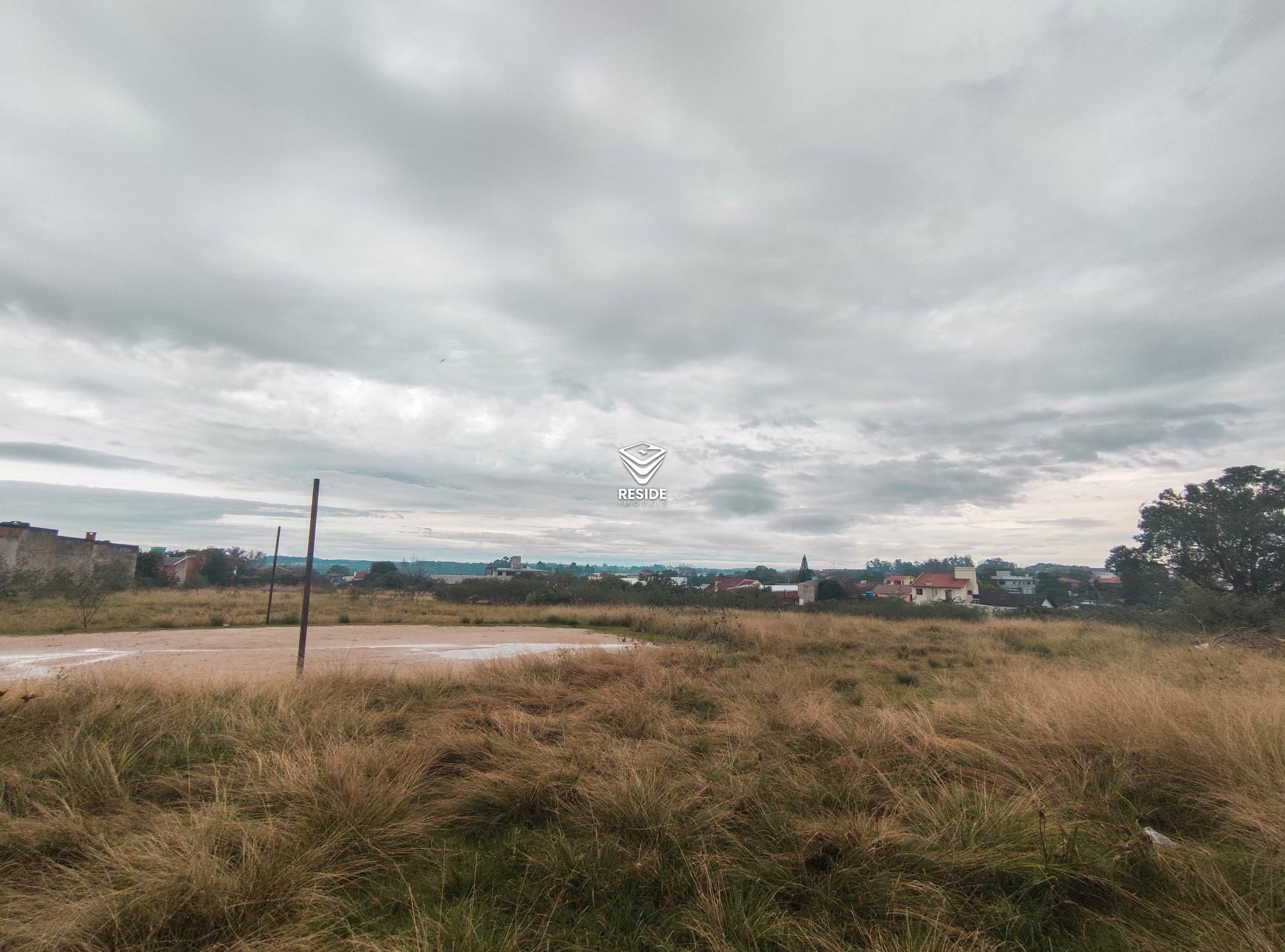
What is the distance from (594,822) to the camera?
10.7 feet

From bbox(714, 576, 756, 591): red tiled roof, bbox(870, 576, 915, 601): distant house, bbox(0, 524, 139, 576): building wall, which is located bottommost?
bbox(870, 576, 915, 601): distant house

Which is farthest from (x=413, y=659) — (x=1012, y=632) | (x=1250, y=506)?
(x=1250, y=506)

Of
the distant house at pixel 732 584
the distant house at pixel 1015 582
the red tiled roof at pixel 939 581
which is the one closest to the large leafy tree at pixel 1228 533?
the distant house at pixel 732 584

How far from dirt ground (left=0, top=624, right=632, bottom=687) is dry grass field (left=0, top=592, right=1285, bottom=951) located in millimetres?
3120

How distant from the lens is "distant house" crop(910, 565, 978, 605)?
179ft

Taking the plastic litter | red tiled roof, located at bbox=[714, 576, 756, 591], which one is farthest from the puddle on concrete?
red tiled roof, located at bbox=[714, 576, 756, 591]

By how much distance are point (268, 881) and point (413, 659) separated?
28.7 ft

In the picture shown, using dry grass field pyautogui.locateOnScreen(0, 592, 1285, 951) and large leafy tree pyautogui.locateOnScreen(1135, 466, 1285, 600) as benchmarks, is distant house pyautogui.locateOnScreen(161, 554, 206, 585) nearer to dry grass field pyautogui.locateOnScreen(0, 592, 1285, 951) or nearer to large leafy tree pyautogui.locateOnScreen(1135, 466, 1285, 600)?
dry grass field pyautogui.locateOnScreen(0, 592, 1285, 951)

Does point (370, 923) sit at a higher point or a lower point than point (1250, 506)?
Result: lower

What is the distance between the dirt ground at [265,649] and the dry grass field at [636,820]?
312 centimetres

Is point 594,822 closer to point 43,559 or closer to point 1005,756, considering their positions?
point 1005,756

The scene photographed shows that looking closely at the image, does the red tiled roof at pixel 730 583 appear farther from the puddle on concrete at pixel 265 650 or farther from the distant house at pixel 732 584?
the puddle on concrete at pixel 265 650

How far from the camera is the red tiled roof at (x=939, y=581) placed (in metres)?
55.0

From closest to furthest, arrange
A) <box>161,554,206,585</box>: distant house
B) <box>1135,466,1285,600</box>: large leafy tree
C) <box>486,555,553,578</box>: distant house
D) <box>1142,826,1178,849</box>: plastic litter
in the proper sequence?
<box>1142,826,1178,849</box>: plastic litter < <box>1135,466,1285,600</box>: large leafy tree < <box>161,554,206,585</box>: distant house < <box>486,555,553,578</box>: distant house
